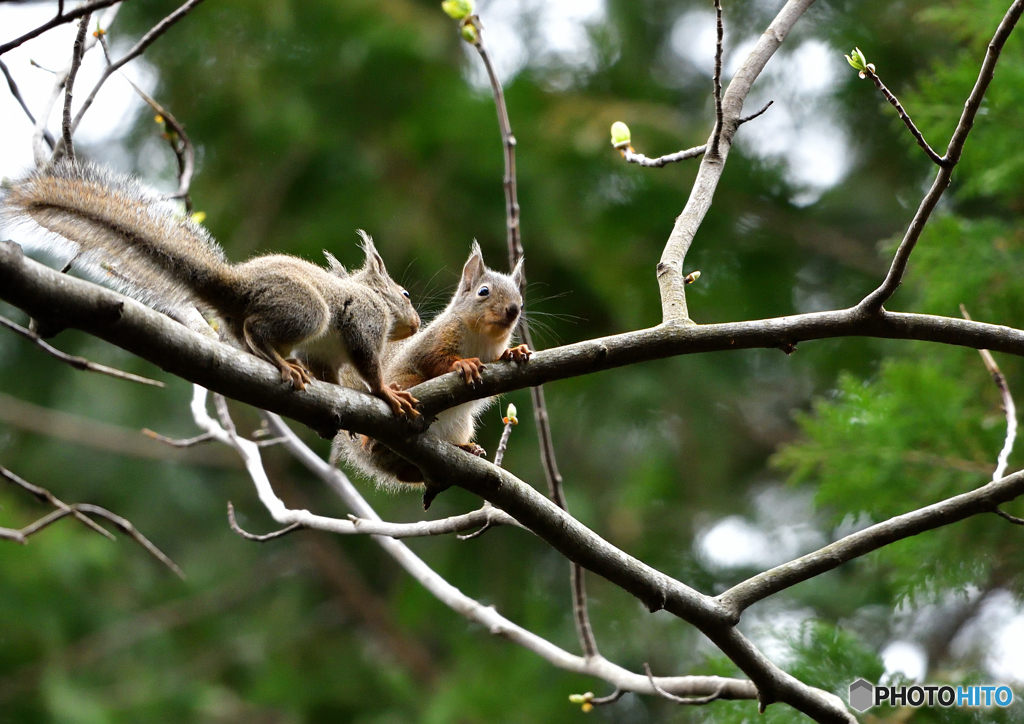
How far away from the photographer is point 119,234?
7.55ft

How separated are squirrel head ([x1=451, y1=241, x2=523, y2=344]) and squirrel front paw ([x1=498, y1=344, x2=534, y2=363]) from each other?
425mm

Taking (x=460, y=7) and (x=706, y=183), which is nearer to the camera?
(x=706, y=183)

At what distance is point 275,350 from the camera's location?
8.36ft

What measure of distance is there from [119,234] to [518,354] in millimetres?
999

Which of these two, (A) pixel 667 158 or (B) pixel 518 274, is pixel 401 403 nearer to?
(A) pixel 667 158

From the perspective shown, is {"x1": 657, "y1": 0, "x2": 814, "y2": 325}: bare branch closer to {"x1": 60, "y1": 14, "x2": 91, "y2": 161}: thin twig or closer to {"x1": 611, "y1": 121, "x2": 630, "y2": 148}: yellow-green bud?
{"x1": 611, "y1": 121, "x2": 630, "y2": 148}: yellow-green bud

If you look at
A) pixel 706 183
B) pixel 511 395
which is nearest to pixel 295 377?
pixel 706 183

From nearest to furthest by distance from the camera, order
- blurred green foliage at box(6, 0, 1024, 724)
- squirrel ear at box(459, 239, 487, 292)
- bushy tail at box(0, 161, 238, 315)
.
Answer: bushy tail at box(0, 161, 238, 315) → squirrel ear at box(459, 239, 487, 292) → blurred green foliage at box(6, 0, 1024, 724)

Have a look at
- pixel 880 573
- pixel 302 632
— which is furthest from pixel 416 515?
pixel 880 573

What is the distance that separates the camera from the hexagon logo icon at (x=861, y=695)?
3412 millimetres

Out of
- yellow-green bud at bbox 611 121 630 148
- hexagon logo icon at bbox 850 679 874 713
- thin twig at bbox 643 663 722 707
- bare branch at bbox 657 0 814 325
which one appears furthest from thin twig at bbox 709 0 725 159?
hexagon logo icon at bbox 850 679 874 713

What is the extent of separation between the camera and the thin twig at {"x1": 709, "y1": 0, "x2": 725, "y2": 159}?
2412 mm

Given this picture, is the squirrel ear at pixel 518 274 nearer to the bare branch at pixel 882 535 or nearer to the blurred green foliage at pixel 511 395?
the bare branch at pixel 882 535

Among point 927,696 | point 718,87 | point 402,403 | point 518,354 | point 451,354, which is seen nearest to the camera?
point 402,403
